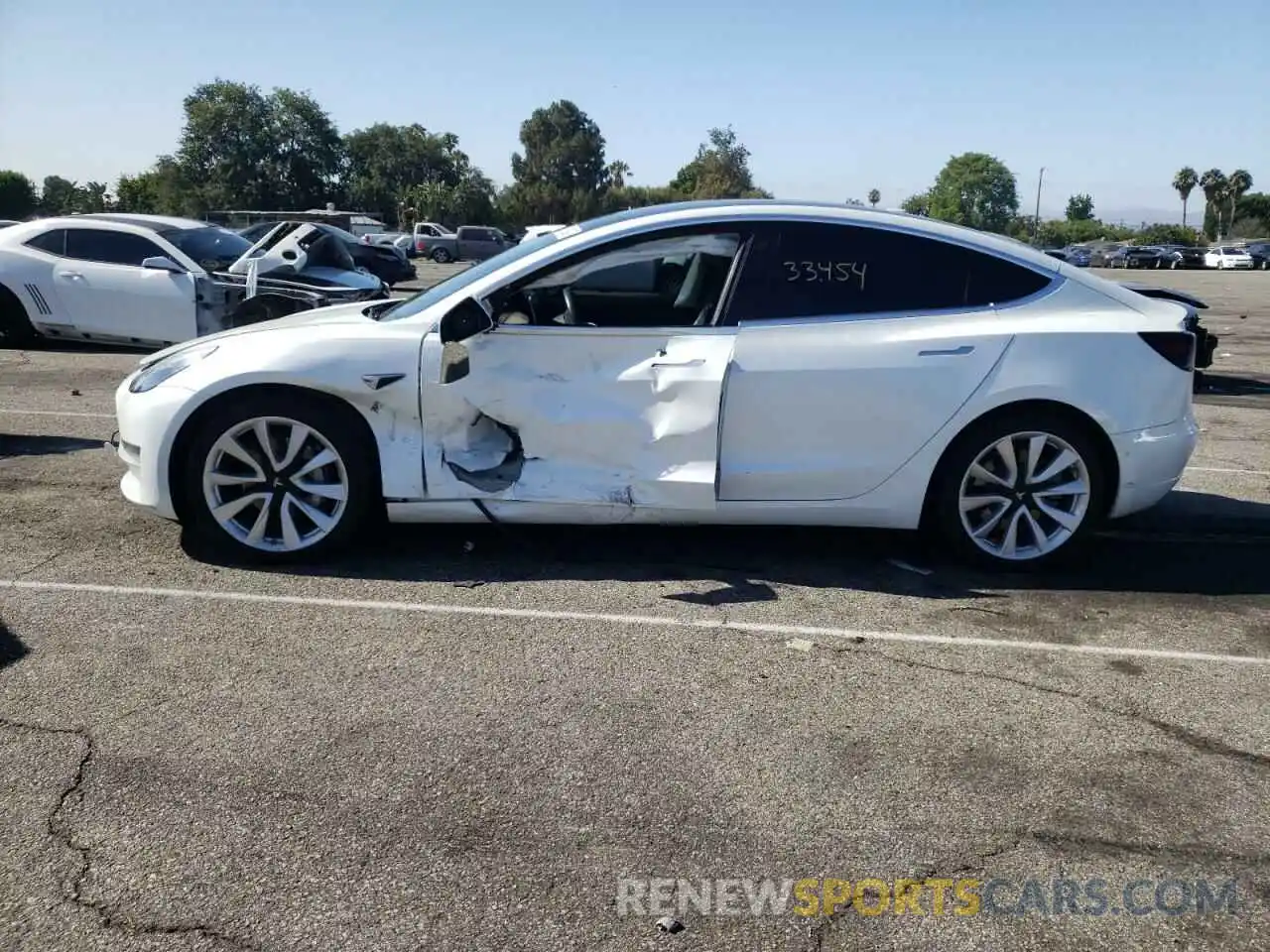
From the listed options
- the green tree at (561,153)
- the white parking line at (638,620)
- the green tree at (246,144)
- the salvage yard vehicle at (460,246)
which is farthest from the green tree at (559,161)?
the white parking line at (638,620)

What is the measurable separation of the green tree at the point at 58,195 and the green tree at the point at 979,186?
8396cm

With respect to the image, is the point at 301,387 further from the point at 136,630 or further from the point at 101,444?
the point at 101,444

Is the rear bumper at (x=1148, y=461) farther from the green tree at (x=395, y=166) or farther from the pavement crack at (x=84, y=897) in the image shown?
the green tree at (x=395, y=166)

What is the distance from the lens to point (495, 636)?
170 inches

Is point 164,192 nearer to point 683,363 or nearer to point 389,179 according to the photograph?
point 389,179

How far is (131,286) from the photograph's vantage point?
38.5ft

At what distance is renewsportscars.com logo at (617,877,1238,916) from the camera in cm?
275

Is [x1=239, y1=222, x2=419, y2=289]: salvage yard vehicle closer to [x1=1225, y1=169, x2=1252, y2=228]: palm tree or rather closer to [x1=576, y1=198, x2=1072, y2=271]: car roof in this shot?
[x1=576, y1=198, x2=1072, y2=271]: car roof

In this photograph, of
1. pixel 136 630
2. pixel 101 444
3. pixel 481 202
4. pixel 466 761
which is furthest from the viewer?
pixel 481 202

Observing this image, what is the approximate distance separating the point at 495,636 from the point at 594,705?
2.30ft

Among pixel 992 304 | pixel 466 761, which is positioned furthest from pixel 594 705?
pixel 992 304

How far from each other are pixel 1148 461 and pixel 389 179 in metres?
87.1

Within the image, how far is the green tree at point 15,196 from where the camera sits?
71.8m

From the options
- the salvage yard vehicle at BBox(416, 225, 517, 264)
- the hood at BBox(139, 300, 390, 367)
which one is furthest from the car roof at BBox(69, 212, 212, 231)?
the salvage yard vehicle at BBox(416, 225, 517, 264)
